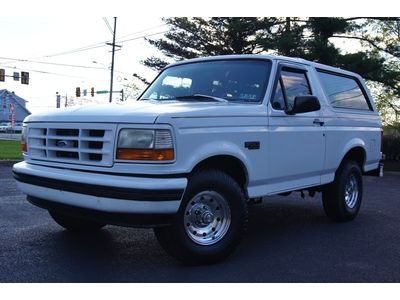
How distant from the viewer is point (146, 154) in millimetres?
3873

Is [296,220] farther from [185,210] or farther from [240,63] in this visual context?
[185,210]

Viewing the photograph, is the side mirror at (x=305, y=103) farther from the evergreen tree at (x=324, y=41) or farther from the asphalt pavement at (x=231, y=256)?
the evergreen tree at (x=324, y=41)

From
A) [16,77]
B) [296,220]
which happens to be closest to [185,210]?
[296,220]

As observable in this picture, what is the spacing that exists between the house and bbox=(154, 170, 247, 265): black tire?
87637 mm

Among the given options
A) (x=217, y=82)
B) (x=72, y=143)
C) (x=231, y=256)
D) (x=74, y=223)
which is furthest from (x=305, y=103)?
(x=74, y=223)

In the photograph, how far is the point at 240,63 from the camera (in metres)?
5.36

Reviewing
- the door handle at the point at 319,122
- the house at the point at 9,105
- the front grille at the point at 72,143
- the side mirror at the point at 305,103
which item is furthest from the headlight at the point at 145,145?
the house at the point at 9,105

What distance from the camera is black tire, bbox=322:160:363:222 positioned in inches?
251

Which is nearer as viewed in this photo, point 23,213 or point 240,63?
point 240,63

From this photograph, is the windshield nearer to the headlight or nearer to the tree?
the headlight

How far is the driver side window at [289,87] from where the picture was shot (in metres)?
5.20

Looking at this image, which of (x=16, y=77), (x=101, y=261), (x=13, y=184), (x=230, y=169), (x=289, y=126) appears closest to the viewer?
(x=101, y=261)

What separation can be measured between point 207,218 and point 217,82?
1631mm

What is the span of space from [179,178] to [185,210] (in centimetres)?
35
